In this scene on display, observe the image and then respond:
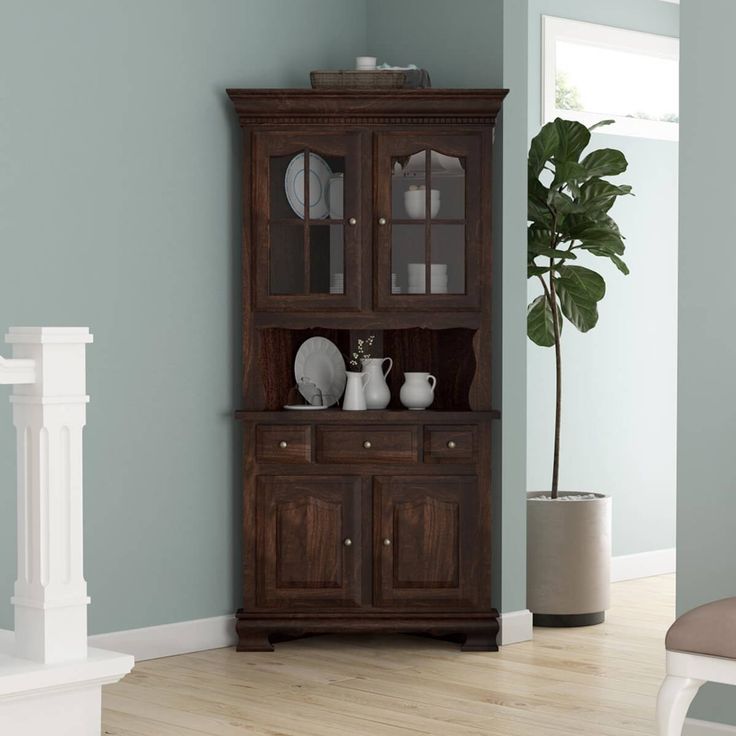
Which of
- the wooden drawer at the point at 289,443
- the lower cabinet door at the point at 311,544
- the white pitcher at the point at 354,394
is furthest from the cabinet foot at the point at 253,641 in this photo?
the white pitcher at the point at 354,394

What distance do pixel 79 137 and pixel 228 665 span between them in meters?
1.73

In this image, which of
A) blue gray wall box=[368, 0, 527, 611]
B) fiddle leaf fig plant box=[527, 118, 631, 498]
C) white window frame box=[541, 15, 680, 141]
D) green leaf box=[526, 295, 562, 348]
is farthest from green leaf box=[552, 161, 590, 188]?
white window frame box=[541, 15, 680, 141]

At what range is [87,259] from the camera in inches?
162

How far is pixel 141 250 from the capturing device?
14.0 feet

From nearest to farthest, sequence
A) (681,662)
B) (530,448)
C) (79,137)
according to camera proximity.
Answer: (681,662) < (79,137) < (530,448)

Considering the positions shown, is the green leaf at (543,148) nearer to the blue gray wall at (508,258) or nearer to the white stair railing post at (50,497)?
the blue gray wall at (508,258)

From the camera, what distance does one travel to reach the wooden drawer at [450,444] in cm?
440

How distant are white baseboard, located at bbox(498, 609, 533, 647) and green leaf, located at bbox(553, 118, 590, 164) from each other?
165cm

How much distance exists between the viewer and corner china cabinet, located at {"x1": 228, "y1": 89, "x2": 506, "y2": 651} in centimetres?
439

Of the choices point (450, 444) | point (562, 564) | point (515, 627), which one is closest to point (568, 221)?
point (450, 444)

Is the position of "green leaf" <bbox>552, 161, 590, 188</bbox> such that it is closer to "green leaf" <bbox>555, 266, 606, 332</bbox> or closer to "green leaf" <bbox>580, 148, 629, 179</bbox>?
"green leaf" <bbox>580, 148, 629, 179</bbox>

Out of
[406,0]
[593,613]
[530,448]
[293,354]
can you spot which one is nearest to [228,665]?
[293,354]

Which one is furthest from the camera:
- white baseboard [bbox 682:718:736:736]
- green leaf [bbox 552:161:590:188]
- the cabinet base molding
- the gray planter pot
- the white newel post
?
the gray planter pot

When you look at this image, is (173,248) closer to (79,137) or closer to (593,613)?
(79,137)
